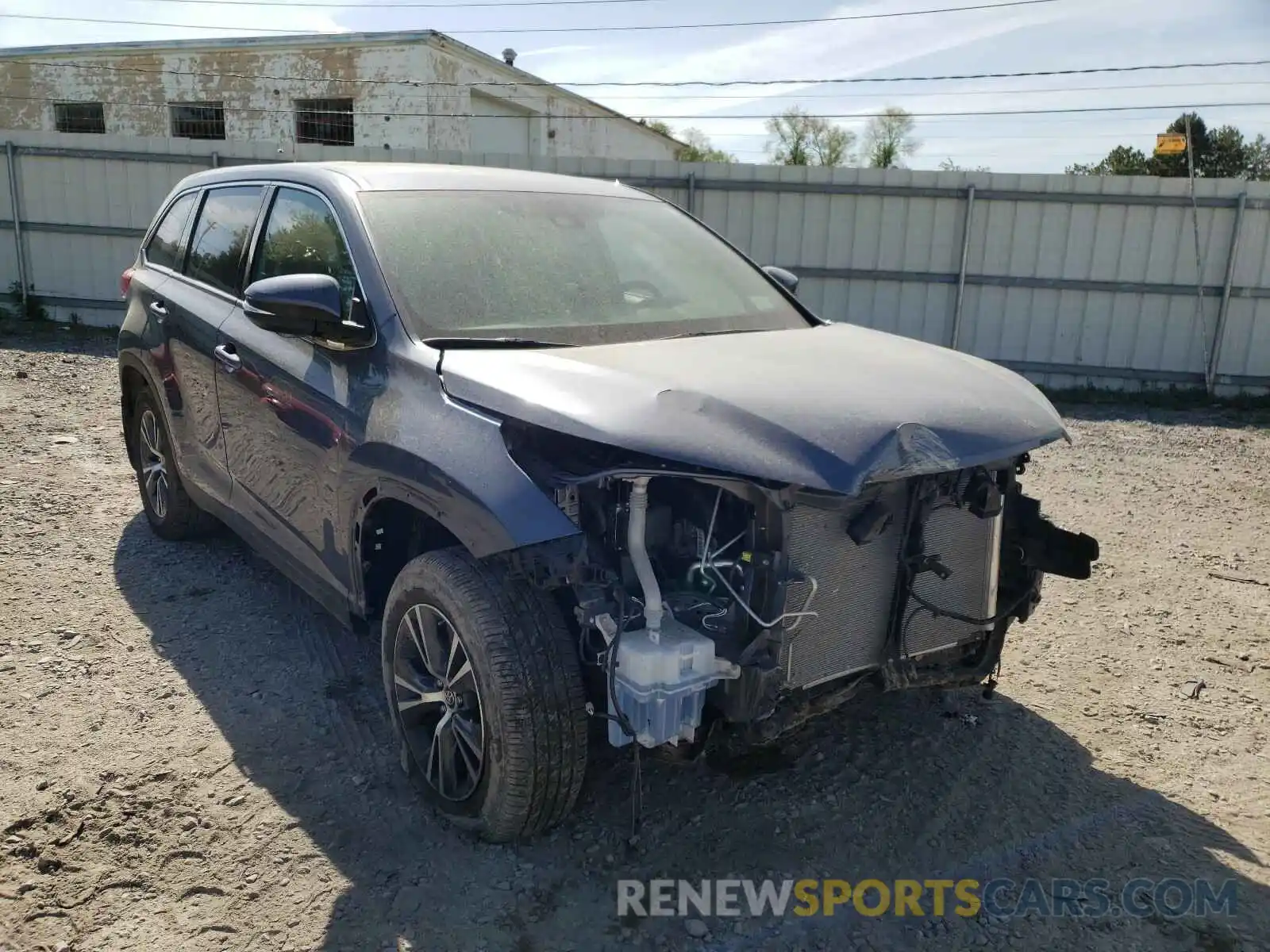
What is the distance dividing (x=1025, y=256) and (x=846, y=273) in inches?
73.6

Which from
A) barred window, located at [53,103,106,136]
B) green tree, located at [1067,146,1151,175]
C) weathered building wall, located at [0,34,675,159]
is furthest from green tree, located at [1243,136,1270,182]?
barred window, located at [53,103,106,136]

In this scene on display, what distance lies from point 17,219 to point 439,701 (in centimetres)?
1234

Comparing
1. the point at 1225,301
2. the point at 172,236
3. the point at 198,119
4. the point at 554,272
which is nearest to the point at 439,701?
the point at 554,272

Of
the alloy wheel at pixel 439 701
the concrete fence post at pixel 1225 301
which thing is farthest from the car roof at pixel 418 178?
the concrete fence post at pixel 1225 301

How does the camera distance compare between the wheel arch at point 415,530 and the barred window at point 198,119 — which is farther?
the barred window at point 198,119

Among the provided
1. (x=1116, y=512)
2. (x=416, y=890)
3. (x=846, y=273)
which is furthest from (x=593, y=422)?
(x=846, y=273)

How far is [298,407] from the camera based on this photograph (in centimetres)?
343

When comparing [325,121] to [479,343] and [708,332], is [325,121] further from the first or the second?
[479,343]

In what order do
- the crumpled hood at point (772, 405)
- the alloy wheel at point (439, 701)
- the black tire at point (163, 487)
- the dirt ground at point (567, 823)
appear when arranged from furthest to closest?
1. the black tire at point (163, 487)
2. the alloy wheel at point (439, 701)
3. the dirt ground at point (567, 823)
4. the crumpled hood at point (772, 405)

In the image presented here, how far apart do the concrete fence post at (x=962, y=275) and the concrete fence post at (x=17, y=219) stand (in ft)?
36.9

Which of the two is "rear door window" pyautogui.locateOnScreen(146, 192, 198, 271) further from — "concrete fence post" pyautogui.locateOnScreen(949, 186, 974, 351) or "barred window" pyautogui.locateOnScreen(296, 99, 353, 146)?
"barred window" pyautogui.locateOnScreen(296, 99, 353, 146)

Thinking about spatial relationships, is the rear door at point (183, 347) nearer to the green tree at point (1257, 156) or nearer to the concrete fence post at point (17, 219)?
the concrete fence post at point (17, 219)

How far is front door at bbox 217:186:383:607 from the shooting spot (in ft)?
10.5

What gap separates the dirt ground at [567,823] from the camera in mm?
2625
